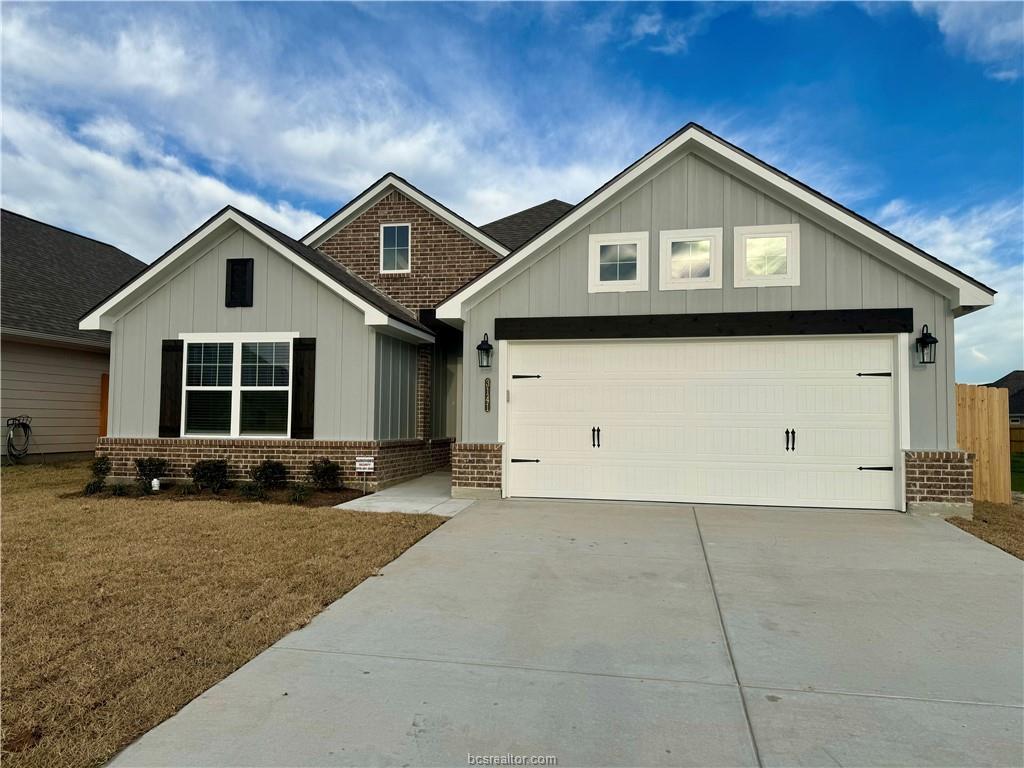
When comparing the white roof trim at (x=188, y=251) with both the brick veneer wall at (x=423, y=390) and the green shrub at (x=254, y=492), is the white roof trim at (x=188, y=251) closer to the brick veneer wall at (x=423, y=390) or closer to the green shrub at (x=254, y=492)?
the brick veneer wall at (x=423, y=390)

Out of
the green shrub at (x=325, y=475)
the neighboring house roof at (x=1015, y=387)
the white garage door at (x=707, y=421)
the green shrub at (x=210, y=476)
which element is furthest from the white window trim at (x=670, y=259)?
the neighboring house roof at (x=1015, y=387)

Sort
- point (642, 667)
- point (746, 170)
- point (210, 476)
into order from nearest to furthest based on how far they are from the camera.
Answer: point (642, 667), point (746, 170), point (210, 476)

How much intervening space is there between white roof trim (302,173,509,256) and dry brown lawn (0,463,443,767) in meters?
6.88

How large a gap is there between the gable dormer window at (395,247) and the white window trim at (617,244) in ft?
17.5

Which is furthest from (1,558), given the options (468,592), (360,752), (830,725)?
(830,725)

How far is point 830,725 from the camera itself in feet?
9.13

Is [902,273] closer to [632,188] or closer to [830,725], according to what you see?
[632,188]

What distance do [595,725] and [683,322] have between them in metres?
6.74

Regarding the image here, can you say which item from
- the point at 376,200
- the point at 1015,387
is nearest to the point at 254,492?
the point at 376,200

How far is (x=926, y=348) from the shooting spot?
7.95 m

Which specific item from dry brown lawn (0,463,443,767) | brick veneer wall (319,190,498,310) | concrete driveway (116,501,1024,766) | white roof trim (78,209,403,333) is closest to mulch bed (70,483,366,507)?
dry brown lawn (0,463,443,767)

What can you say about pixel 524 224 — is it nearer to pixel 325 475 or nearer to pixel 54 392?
pixel 325 475

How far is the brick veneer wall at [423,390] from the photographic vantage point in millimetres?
12039

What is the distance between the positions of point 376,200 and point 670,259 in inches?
285
